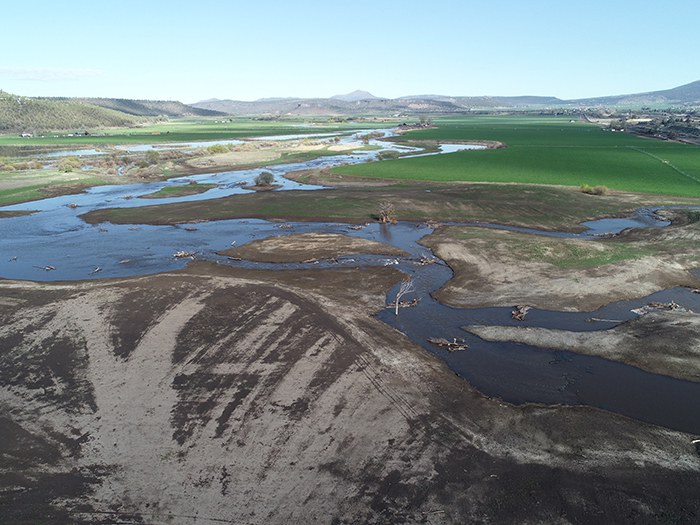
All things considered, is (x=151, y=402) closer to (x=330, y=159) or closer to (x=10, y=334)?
(x=10, y=334)

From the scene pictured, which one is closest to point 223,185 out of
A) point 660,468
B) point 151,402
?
point 151,402

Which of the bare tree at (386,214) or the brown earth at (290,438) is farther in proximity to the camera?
the bare tree at (386,214)

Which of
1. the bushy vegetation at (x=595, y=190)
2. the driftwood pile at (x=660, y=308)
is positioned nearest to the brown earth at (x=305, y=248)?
the driftwood pile at (x=660, y=308)

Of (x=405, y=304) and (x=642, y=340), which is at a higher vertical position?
(x=405, y=304)

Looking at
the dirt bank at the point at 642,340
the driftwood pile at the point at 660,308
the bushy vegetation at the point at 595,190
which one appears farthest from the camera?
the bushy vegetation at the point at 595,190

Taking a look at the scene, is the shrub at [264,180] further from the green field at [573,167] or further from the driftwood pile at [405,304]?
the driftwood pile at [405,304]

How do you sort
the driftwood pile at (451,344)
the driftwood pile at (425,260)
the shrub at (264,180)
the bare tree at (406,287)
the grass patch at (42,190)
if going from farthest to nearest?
the shrub at (264,180) → the grass patch at (42,190) → the driftwood pile at (425,260) → the bare tree at (406,287) → the driftwood pile at (451,344)

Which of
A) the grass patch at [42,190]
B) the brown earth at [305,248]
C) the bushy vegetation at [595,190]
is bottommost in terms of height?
the brown earth at [305,248]

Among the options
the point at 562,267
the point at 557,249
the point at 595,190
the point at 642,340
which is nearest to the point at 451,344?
the point at 642,340

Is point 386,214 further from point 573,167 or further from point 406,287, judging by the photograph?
point 573,167
